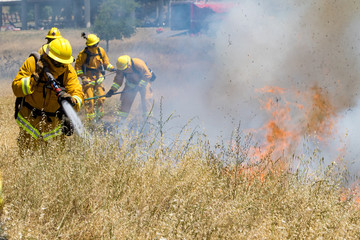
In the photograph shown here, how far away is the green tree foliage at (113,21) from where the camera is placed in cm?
2028

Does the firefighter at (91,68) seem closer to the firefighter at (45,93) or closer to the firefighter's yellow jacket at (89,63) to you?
the firefighter's yellow jacket at (89,63)

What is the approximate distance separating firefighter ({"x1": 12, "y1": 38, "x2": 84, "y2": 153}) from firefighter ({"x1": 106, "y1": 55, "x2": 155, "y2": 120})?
3.07 metres

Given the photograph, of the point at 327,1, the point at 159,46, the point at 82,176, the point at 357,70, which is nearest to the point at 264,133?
the point at 357,70

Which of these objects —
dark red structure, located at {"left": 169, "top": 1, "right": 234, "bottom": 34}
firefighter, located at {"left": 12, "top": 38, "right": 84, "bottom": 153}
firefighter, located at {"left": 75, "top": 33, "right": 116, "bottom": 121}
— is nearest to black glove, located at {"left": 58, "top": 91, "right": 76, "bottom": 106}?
firefighter, located at {"left": 12, "top": 38, "right": 84, "bottom": 153}

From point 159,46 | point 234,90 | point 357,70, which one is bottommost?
point 159,46

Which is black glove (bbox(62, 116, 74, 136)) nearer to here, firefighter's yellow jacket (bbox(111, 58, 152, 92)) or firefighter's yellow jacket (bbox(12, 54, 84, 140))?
firefighter's yellow jacket (bbox(12, 54, 84, 140))

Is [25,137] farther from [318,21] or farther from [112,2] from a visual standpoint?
[112,2]

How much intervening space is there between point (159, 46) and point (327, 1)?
1538 cm

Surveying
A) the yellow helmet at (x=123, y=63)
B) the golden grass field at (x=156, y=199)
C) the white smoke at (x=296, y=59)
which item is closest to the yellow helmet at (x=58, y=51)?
the golden grass field at (x=156, y=199)

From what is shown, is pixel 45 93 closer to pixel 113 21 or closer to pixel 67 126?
pixel 67 126

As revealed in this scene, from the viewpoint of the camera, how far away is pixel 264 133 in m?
7.37

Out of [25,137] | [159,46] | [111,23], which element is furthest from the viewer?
[159,46]

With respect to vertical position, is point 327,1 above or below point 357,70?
above

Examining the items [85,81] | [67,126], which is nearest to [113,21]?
[85,81]
